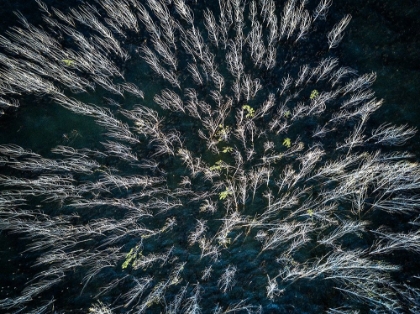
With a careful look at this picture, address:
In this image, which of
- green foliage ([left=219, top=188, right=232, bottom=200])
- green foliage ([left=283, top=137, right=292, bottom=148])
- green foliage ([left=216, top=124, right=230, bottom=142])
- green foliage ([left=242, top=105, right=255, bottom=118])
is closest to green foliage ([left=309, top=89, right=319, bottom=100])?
green foliage ([left=283, top=137, right=292, bottom=148])

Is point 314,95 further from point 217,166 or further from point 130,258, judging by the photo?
point 130,258

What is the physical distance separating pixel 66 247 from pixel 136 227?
10.3 feet

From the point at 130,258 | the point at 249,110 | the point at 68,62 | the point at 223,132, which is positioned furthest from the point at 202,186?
the point at 68,62

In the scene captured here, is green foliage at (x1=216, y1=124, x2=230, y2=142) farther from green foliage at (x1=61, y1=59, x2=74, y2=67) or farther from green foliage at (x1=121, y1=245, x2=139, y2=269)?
green foliage at (x1=61, y1=59, x2=74, y2=67)

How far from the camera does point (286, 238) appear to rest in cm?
1037

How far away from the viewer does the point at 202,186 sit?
11.2 meters

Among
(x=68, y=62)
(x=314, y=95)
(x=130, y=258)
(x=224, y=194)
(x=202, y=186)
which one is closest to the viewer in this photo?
(x=130, y=258)

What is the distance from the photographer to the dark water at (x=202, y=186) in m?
A: 10.2

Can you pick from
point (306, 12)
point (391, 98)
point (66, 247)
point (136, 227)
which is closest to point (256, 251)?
point (136, 227)

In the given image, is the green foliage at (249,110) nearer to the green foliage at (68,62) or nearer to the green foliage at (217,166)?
the green foliage at (217,166)

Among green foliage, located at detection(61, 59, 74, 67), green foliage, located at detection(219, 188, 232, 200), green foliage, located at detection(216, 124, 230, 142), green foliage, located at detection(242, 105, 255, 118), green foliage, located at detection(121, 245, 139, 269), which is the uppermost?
green foliage, located at detection(61, 59, 74, 67)

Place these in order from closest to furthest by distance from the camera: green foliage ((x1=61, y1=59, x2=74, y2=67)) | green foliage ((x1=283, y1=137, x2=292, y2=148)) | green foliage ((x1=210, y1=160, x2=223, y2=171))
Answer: green foliage ((x1=210, y1=160, x2=223, y2=171))
green foliage ((x1=283, y1=137, x2=292, y2=148))
green foliage ((x1=61, y1=59, x2=74, y2=67))

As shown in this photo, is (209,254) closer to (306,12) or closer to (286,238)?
(286,238)

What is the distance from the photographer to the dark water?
401 inches
